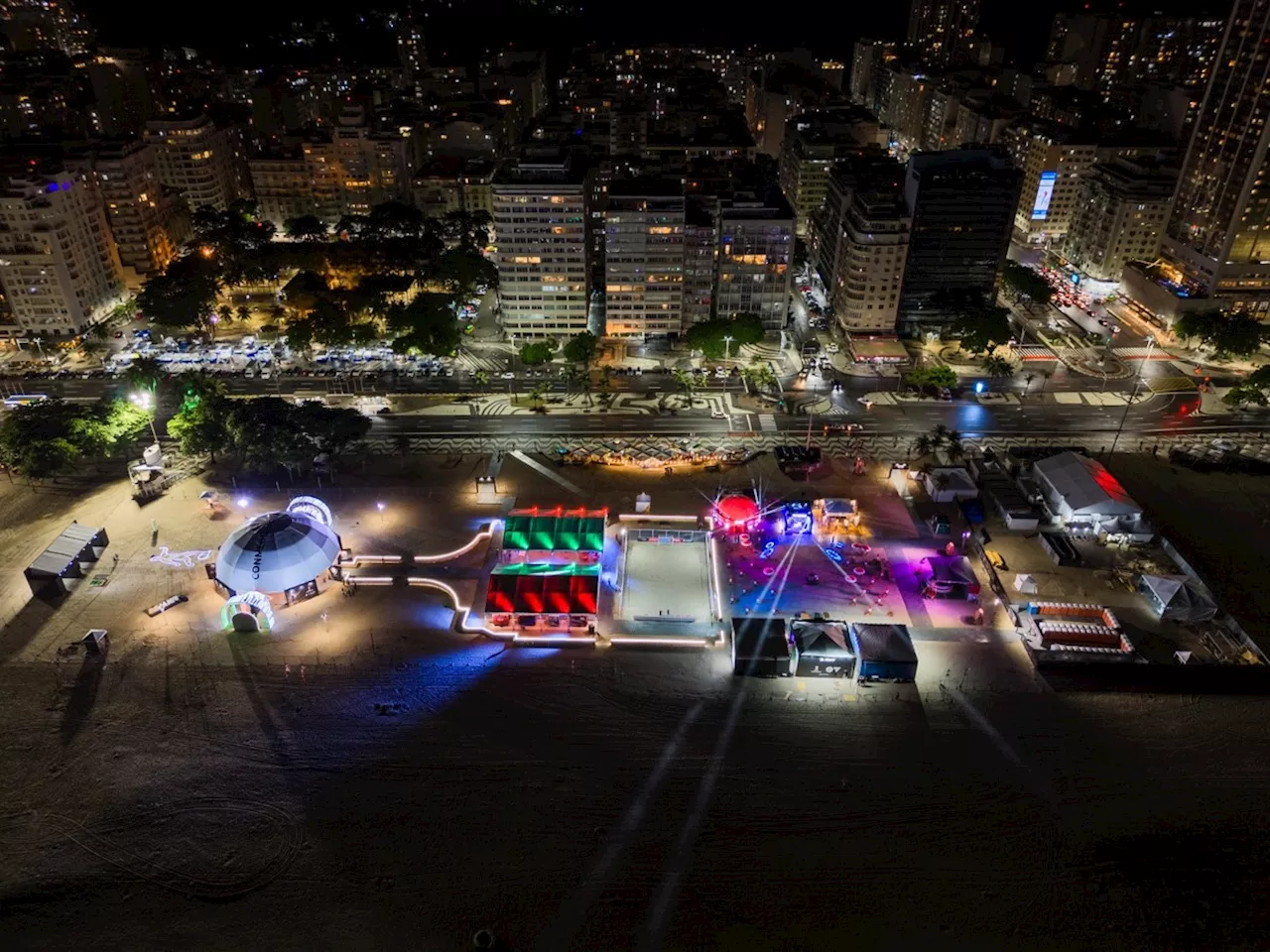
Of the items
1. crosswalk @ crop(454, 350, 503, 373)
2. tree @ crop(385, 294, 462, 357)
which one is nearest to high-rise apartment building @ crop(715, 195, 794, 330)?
crosswalk @ crop(454, 350, 503, 373)

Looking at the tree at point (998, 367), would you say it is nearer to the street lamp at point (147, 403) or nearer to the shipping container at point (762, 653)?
the shipping container at point (762, 653)

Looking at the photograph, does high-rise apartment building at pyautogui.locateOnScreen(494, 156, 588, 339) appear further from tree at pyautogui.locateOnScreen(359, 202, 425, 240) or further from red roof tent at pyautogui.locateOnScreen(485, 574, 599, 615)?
red roof tent at pyautogui.locateOnScreen(485, 574, 599, 615)

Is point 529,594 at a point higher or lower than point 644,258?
lower

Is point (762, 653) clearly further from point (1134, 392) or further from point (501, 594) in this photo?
point (1134, 392)

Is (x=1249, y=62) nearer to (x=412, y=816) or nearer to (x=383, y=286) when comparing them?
(x=383, y=286)

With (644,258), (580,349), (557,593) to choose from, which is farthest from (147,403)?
(644,258)

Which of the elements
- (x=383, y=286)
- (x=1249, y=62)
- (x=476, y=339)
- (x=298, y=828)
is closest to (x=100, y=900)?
(x=298, y=828)
